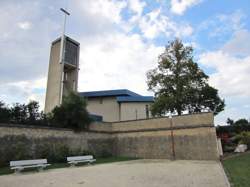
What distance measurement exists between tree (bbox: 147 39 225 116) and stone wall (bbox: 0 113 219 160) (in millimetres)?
4350

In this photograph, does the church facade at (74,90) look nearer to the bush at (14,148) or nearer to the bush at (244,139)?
the bush at (14,148)

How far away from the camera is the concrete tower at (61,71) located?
2758 centimetres

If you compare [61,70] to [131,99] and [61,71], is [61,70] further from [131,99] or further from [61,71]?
[131,99]

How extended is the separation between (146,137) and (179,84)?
7130 millimetres

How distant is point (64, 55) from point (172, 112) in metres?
13.9

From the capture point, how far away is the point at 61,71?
2742 cm

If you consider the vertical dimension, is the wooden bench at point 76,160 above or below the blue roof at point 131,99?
below

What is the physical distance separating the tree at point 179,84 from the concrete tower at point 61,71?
953cm

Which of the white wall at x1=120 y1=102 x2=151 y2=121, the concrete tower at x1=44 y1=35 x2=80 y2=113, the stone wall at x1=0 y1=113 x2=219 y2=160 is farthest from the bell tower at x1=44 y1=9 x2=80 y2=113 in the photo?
the stone wall at x1=0 y1=113 x2=219 y2=160

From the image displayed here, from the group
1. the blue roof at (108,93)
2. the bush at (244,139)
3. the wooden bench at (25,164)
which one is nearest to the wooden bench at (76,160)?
the wooden bench at (25,164)

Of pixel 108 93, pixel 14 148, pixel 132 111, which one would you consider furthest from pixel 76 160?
pixel 108 93

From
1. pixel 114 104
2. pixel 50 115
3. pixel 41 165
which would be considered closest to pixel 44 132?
pixel 50 115

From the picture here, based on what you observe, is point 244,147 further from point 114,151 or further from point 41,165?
point 41,165

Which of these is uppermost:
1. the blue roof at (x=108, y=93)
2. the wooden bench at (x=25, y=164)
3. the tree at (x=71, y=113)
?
the blue roof at (x=108, y=93)
